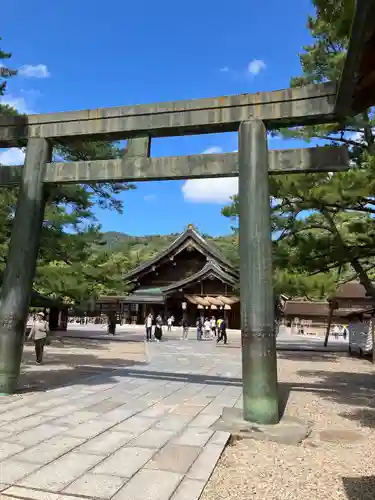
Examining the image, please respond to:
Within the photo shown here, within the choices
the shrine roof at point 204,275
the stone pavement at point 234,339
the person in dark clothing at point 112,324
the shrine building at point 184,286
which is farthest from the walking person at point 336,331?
the person in dark clothing at point 112,324

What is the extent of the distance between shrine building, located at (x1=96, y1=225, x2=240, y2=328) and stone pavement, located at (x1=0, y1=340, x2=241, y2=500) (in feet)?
76.7

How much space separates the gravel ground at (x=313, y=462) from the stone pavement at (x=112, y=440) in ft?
0.78

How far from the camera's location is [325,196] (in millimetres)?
9070

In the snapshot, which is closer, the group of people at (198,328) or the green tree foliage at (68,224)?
the green tree foliage at (68,224)

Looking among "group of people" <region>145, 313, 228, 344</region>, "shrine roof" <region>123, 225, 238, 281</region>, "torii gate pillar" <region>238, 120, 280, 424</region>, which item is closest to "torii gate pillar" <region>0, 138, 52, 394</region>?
"torii gate pillar" <region>238, 120, 280, 424</region>

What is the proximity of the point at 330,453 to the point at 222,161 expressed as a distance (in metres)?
4.37

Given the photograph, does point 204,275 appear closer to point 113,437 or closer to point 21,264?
point 21,264

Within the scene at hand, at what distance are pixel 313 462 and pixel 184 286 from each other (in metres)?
28.5

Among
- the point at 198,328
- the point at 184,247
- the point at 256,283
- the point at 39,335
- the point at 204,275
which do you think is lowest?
the point at 39,335

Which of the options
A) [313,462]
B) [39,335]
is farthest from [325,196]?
[39,335]

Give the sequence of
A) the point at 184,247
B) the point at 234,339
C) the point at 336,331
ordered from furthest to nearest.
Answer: the point at 336,331
the point at 184,247
the point at 234,339

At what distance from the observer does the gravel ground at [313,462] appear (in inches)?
137

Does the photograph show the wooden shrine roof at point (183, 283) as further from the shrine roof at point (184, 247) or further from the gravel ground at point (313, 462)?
the gravel ground at point (313, 462)

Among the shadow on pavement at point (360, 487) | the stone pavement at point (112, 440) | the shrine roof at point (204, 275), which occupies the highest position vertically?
the shrine roof at point (204, 275)
